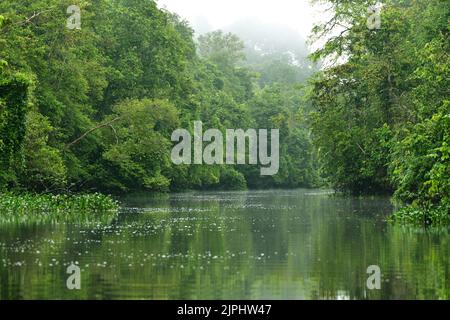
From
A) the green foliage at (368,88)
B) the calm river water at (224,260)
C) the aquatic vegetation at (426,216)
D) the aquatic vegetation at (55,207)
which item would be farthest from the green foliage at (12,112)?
the green foliage at (368,88)

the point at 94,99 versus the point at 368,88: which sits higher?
the point at 94,99

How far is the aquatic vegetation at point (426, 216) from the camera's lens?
27.6 meters

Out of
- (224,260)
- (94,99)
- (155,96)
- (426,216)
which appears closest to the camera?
(224,260)

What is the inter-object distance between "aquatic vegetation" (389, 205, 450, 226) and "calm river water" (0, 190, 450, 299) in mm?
802

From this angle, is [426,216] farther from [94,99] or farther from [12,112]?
[94,99]

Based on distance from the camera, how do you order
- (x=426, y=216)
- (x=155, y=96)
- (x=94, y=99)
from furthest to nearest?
(x=155, y=96) → (x=94, y=99) → (x=426, y=216)

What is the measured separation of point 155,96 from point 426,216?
3622 cm

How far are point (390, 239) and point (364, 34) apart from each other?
2562 centimetres

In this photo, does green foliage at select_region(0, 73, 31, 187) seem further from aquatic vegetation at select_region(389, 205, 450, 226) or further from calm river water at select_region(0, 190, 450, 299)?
aquatic vegetation at select_region(389, 205, 450, 226)

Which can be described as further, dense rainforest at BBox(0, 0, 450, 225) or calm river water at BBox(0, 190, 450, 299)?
dense rainforest at BBox(0, 0, 450, 225)

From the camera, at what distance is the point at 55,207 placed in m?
36.3

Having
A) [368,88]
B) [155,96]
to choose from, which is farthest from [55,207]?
[155,96]

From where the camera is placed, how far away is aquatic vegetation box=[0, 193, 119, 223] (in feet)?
109

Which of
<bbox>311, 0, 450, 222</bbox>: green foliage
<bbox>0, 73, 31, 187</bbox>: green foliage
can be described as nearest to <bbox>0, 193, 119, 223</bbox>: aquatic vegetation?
<bbox>0, 73, 31, 187</bbox>: green foliage
